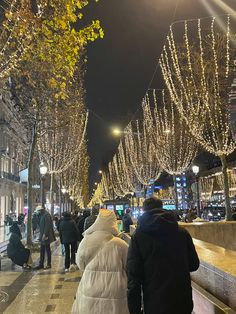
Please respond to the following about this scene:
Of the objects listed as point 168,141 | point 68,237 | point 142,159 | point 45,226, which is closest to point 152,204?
point 68,237

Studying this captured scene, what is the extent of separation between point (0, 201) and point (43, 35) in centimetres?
4409

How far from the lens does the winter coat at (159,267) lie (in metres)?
3.63

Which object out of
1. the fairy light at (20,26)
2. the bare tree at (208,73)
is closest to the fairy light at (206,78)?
the bare tree at (208,73)

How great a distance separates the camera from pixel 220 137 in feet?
71.5

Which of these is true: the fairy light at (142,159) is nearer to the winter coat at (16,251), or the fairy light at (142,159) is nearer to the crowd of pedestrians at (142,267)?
the winter coat at (16,251)

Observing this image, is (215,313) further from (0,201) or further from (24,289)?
(0,201)

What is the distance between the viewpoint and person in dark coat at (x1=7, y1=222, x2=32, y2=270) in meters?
12.9

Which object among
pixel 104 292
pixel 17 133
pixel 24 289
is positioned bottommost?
pixel 24 289

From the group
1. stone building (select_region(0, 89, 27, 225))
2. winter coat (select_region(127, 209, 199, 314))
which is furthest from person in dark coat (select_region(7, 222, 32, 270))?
stone building (select_region(0, 89, 27, 225))

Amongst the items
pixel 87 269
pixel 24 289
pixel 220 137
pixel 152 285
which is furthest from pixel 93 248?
pixel 220 137

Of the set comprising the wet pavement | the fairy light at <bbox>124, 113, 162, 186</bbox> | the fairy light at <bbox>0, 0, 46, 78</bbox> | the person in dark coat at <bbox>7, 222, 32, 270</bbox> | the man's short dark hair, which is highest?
A: the fairy light at <bbox>124, 113, 162, 186</bbox>

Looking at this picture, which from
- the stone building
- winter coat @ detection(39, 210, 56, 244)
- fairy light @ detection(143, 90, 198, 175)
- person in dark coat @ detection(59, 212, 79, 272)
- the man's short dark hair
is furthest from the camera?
the stone building

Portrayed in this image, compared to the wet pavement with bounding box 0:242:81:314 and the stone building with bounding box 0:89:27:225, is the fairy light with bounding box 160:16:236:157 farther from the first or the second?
the stone building with bounding box 0:89:27:225

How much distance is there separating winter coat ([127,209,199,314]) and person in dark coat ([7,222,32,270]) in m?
9.71
